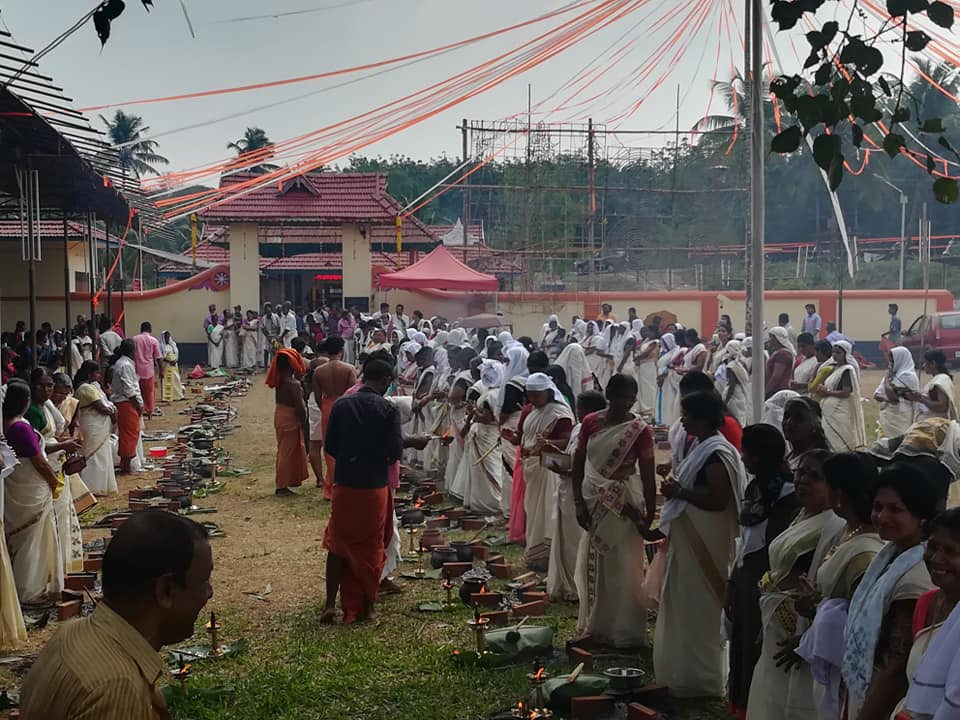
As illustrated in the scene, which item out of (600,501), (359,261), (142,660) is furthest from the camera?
(359,261)

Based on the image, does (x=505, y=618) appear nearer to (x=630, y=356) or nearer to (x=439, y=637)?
(x=439, y=637)

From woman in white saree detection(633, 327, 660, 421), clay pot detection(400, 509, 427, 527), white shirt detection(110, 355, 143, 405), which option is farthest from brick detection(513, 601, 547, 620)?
woman in white saree detection(633, 327, 660, 421)

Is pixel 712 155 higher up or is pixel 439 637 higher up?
pixel 712 155

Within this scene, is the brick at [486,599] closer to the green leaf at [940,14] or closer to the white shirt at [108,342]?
the green leaf at [940,14]

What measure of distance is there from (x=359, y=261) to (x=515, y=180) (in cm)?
731

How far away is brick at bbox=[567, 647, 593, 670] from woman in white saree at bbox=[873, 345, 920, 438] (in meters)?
7.15

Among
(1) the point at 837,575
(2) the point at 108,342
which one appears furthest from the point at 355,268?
(1) the point at 837,575

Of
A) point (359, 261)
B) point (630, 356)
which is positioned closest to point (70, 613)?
point (630, 356)

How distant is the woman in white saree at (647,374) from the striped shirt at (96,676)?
17.0 meters

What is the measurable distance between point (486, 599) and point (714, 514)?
232 cm

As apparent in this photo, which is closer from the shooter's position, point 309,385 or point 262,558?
point 262,558

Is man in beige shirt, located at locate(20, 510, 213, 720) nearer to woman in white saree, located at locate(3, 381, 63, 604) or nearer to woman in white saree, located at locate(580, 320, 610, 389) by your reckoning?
woman in white saree, located at locate(3, 381, 63, 604)

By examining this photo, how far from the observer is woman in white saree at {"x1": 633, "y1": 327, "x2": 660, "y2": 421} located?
62.1 ft

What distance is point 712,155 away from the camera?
35844mm
